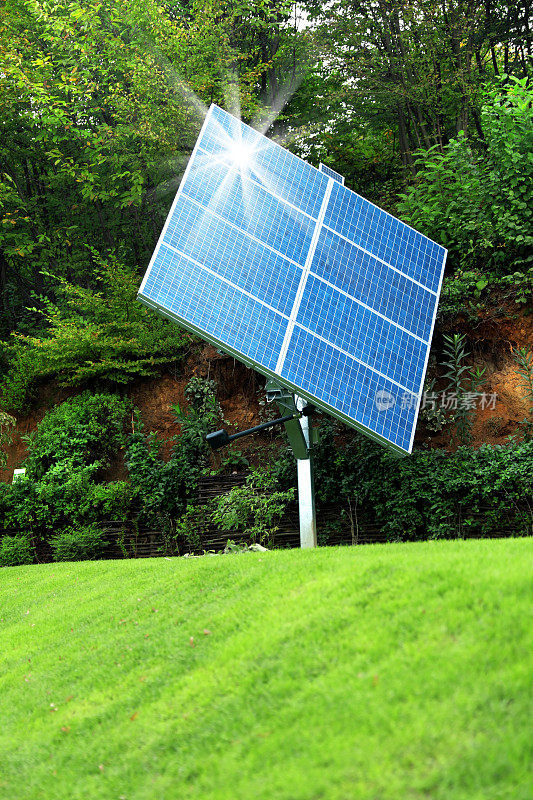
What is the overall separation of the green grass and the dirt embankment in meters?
4.93

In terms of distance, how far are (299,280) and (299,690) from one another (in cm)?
595

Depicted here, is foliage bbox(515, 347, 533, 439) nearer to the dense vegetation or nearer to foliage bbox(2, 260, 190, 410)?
the dense vegetation

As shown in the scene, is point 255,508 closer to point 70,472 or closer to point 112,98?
point 70,472

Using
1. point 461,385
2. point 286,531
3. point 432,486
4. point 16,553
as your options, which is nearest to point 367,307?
point 432,486

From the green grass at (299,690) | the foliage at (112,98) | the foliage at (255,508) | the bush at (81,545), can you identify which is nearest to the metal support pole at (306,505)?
the foliage at (255,508)

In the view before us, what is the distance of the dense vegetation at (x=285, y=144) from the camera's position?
11781 millimetres

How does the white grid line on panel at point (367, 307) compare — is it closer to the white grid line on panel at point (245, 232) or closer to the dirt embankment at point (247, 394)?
the white grid line on panel at point (245, 232)

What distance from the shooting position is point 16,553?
47.1 feet

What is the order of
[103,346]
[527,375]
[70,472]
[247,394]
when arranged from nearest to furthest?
[527,375] → [70,472] → [247,394] → [103,346]

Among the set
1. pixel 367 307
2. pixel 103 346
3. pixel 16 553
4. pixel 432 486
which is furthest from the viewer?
pixel 103 346

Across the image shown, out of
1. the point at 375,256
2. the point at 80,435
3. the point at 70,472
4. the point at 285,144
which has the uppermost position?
the point at 285,144

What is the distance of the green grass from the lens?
11.4 feet

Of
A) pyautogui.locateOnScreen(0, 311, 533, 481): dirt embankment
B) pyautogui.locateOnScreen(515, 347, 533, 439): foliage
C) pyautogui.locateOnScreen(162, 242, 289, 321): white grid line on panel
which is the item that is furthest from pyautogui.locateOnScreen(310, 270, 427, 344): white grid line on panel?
pyautogui.locateOnScreen(0, 311, 533, 481): dirt embankment

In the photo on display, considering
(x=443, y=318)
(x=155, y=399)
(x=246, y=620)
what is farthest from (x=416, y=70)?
(x=246, y=620)
